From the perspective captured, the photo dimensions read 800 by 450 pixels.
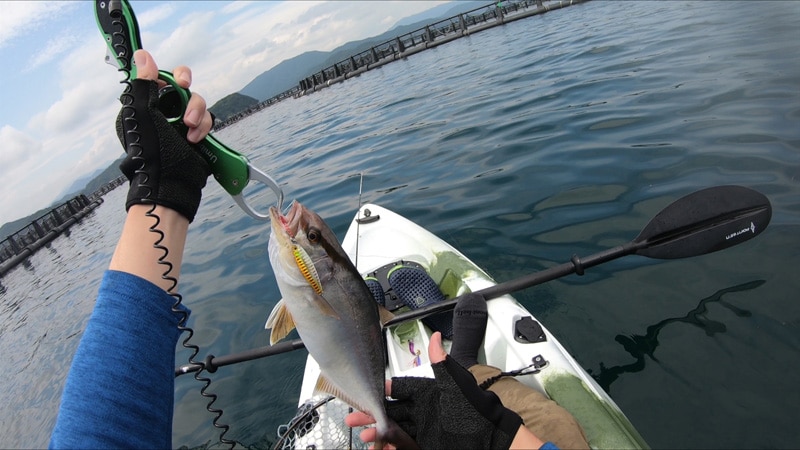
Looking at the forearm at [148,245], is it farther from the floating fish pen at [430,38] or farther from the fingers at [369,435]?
the floating fish pen at [430,38]

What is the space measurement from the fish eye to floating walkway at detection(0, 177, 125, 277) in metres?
28.8

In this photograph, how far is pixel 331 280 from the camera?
1983 mm

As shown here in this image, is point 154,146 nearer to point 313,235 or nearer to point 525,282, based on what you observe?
point 313,235

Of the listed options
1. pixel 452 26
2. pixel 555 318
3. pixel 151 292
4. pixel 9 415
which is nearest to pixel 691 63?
pixel 555 318

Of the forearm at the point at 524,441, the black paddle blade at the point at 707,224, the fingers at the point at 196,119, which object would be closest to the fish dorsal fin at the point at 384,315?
the forearm at the point at 524,441

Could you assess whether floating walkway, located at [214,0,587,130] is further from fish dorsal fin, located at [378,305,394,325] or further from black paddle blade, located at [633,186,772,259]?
fish dorsal fin, located at [378,305,394,325]

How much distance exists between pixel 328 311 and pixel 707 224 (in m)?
3.85

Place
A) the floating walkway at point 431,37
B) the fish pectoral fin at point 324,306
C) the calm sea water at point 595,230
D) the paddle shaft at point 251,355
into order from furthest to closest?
the floating walkway at point 431,37
the paddle shaft at point 251,355
the calm sea water at point 595,230
the fish pectoral fin at point 324,306

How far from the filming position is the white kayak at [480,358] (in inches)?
103

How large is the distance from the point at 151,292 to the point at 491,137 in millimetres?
8724

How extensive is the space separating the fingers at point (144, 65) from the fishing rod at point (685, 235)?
2.51 m

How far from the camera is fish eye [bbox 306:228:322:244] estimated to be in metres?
1.93

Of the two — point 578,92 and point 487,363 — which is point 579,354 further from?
point 578,92

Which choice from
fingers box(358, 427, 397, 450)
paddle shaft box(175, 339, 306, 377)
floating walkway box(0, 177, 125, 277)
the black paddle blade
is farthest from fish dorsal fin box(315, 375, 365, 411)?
floating walkway box(0, 177, 125, 277)
